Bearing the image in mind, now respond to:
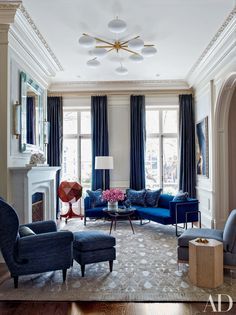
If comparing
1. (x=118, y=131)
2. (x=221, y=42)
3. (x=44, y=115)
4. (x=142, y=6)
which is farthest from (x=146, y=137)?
(x=142, y=6)

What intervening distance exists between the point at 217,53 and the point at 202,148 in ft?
7.75

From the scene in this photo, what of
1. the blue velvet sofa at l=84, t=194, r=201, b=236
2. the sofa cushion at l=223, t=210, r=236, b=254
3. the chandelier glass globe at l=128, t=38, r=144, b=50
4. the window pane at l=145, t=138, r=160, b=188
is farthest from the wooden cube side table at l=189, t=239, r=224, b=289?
the window pane at l=145, t=138, r=160, b=188

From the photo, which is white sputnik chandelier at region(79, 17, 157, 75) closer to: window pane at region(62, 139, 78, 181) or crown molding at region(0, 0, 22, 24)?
crown molding at region(0, 0, 22, 24)

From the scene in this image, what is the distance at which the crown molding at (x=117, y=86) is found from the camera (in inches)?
311

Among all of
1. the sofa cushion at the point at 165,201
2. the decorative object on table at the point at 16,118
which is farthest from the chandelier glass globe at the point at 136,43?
the sofa cushion at the point at 165,201

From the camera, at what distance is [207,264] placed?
3.38 metres

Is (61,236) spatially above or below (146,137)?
below

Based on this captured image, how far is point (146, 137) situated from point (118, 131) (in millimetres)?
818

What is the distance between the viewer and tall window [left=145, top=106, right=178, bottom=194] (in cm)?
821

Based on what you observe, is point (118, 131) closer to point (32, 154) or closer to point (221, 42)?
point (32, 154)

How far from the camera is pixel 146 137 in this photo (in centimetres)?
816

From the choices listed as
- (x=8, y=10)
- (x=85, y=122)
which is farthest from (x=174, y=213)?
(x=8, y=10)

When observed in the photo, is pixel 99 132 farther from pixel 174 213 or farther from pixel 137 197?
pixel 174 213

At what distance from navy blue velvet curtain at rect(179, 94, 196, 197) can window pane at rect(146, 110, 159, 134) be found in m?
0.71
